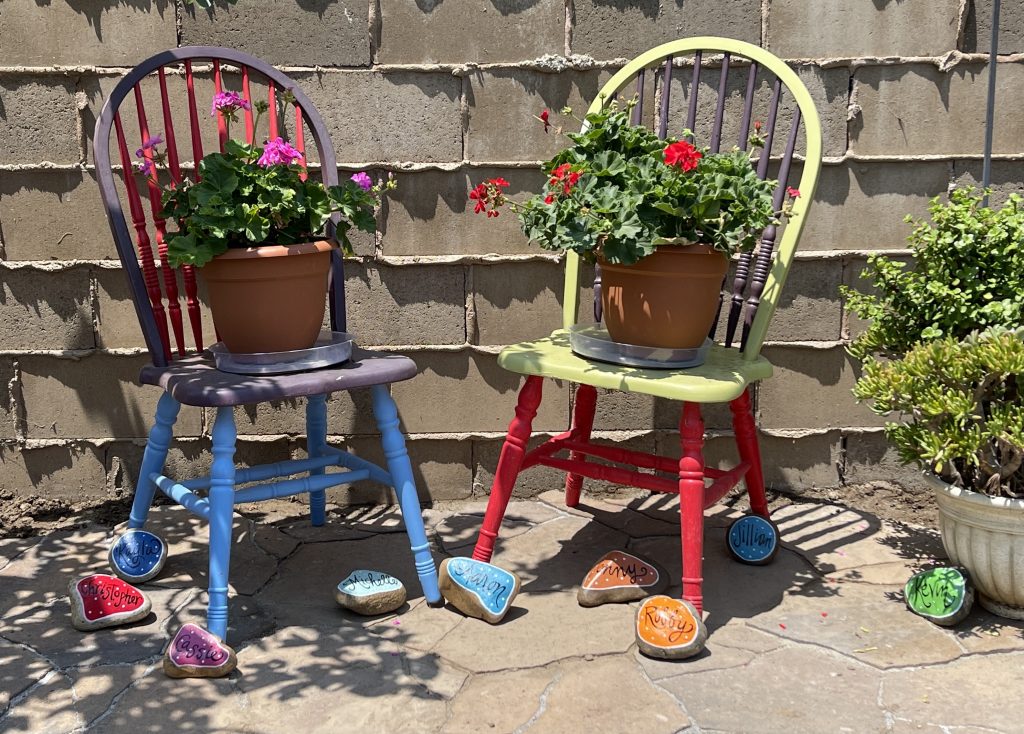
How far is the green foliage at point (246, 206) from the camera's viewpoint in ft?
7.14

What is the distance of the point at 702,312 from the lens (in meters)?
2.31

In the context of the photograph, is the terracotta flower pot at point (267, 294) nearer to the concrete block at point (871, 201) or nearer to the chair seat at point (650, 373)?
the chair seat at point (650, 373)

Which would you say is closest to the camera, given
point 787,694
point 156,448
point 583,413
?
point 787,694

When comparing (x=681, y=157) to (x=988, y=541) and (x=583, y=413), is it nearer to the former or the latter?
(x=583, y=413)

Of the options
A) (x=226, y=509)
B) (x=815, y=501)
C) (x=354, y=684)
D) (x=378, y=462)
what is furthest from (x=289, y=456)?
(x=815, y=501)

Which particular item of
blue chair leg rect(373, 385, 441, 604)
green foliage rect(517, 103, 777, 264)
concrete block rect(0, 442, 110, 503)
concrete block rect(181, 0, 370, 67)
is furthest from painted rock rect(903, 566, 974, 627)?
concrete block rect(0, 442, 110, 503)

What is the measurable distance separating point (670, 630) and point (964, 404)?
0.81 meters

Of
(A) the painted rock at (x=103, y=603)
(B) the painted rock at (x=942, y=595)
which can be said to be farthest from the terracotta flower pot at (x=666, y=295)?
(A) the painted rock at (x=103, y=603)

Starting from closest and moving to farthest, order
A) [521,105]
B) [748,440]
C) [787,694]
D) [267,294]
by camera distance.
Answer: [787,694]
[267,294]
[748,440]
[521,105]

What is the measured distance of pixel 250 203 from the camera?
7.38 feet

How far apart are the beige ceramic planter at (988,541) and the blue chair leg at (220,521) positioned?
1.59 metres

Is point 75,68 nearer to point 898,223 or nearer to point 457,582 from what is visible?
point 457,582

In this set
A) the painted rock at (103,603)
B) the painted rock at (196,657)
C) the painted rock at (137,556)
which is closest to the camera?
the painted rock at (196,657)

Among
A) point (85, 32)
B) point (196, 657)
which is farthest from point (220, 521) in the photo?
point (85, 32)
